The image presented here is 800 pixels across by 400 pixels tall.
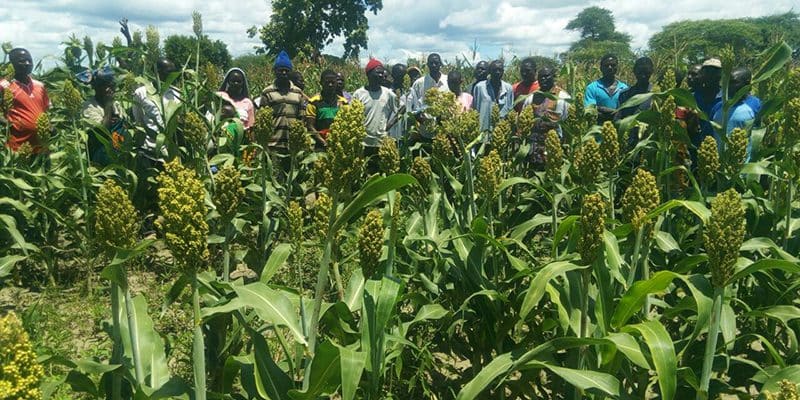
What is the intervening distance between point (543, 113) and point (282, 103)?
2.54 m

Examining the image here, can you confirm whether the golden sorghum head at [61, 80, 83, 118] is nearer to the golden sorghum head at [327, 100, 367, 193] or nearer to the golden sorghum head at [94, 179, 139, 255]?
the golden sorghum head at [94, 179, 139, 255]

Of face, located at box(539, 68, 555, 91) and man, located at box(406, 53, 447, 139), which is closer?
face, located at box(539, 68, 555, 91)

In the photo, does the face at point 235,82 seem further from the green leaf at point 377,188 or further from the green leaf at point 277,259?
the green leaf at point 377,188

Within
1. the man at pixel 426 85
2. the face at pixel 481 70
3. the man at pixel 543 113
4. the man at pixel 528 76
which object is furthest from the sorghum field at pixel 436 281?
the face at pixel 481 70

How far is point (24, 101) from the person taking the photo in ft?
19.1

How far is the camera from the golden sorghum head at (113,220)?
1.69 meters

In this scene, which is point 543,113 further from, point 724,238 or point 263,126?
point 724,238

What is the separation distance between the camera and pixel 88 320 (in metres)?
4.17

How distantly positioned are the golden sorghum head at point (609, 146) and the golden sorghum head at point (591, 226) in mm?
1011

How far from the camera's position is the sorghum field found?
5.70 ft

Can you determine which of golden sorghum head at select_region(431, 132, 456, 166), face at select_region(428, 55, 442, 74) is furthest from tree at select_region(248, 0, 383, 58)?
golden sorghum head at select_region(431, 132, 456, 166)

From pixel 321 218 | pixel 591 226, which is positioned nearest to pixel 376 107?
pixel 321 218

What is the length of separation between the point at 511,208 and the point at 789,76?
67.7 inches

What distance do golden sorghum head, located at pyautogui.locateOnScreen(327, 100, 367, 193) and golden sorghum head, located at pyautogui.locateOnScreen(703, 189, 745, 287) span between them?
3.29 ft
